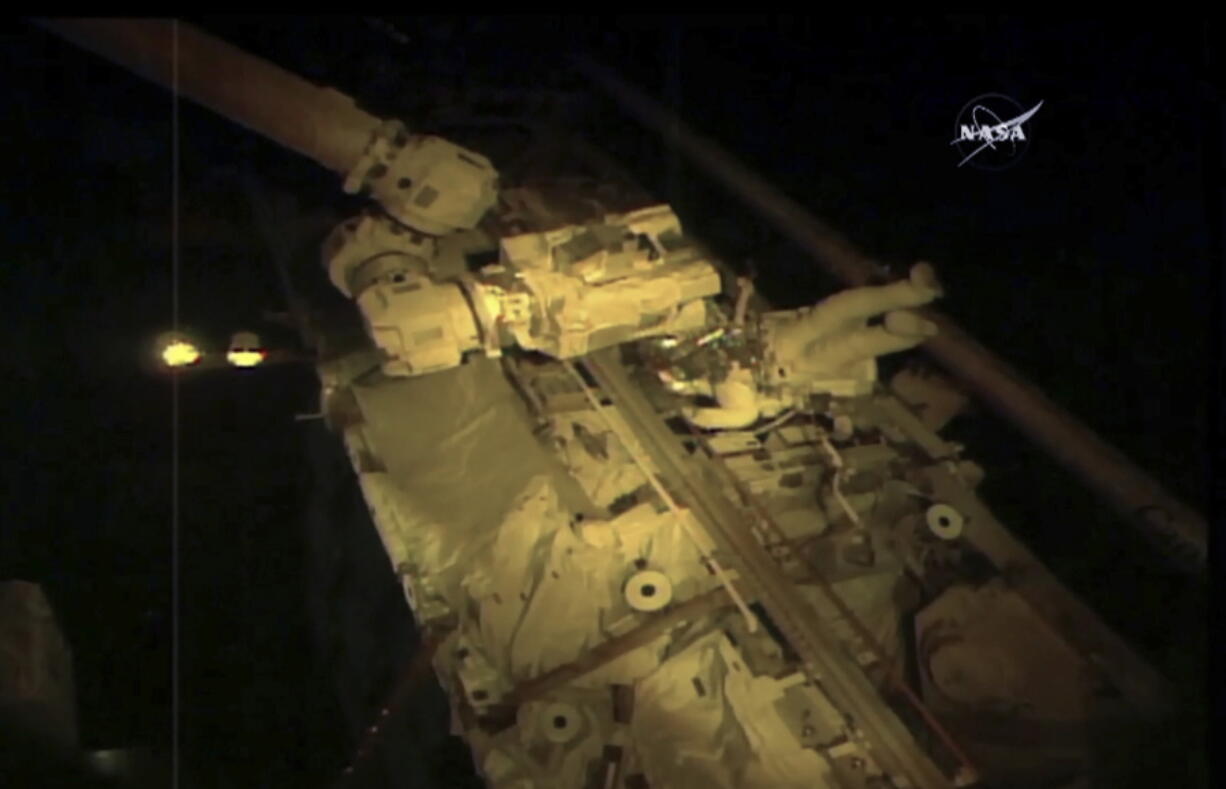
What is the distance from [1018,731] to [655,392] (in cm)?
66

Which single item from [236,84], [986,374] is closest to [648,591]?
[986,374]

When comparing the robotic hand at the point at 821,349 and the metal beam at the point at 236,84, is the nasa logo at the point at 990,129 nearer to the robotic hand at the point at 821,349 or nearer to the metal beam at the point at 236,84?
the robotic hand at the point at 821,349

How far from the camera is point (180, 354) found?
161 centimetres

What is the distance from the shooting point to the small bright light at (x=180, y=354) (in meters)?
1.61

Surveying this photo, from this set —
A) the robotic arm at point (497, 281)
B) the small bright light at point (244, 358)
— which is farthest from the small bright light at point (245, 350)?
the robotic arm at point (497, 281)

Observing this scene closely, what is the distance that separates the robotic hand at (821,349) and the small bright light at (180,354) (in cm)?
66

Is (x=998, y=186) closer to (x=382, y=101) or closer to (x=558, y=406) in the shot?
(x=558, y=406)

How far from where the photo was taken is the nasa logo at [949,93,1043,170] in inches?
66.0

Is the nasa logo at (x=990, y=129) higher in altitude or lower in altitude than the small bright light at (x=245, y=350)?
lower

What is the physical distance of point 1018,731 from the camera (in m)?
1.60

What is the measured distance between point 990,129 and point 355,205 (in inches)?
34.2

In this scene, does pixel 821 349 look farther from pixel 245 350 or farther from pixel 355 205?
pixel 245 350

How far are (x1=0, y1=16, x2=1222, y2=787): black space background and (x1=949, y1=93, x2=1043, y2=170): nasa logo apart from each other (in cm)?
2

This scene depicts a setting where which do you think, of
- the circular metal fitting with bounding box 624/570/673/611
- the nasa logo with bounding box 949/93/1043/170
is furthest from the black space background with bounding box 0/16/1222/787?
the circular metal fitting with bounding box 624/570/673/611
